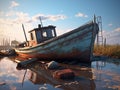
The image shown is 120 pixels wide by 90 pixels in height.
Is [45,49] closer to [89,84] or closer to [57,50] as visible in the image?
[57,50]

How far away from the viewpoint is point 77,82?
16.9ft

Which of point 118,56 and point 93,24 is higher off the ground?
point 93,24

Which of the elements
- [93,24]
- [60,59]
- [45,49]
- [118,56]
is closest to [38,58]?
[45,49]

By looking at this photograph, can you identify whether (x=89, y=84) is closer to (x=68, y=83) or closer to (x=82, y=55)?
(x=68, y=83)

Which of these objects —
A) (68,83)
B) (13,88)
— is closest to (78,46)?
(68,83)

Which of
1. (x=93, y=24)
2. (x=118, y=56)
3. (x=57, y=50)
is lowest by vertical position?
(x=118, y=56)

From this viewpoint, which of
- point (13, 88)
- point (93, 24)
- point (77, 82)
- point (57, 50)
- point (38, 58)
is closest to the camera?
point (13, 88)

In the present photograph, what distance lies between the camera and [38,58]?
11.2 m

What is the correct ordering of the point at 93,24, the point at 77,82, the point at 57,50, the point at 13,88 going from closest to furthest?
the point at 13,88, the point at 77,82, the point at 93,24, the point at 57,50

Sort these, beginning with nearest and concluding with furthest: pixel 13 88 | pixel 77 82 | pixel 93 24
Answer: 1. pixel 13 88
2. pixel 77 82
3. pixel 93 24

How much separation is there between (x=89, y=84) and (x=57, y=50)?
4824 mm

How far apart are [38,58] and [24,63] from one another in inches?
82.9

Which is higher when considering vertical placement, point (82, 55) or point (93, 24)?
point (93, 24)

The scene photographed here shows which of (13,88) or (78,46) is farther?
(78,46)
